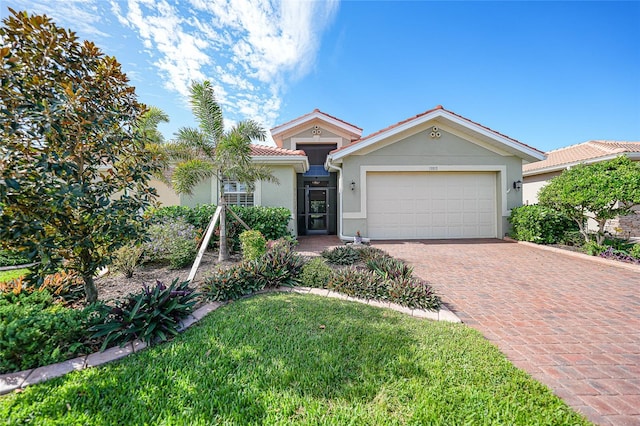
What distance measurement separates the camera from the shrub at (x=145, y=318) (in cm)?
306

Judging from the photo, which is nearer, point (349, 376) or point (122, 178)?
point (349, 376)

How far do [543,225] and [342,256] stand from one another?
878 cm

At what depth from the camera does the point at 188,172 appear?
6602 mm

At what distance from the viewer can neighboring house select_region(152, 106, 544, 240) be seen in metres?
10.7

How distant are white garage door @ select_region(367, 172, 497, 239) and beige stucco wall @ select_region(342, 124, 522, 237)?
1.30 feet

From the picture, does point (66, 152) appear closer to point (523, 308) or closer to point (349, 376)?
point (349, 376)

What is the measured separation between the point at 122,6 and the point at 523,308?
11.5 metres

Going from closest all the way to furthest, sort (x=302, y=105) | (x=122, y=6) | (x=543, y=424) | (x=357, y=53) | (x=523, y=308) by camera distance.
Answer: (x=543, y=424) → (x=523, y=308) → (x=122, y=6) → (x=357, y=53) → (x=302, y=105)

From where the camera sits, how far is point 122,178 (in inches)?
145

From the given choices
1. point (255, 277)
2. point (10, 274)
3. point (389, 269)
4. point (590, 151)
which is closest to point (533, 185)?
point (590, 151)

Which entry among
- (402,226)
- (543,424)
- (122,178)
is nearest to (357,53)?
(402,226)

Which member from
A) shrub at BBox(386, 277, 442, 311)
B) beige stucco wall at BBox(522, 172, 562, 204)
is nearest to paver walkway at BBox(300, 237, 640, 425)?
shrub at BBox(386, 277, 442, 311)

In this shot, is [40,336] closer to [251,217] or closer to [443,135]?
[251,217]

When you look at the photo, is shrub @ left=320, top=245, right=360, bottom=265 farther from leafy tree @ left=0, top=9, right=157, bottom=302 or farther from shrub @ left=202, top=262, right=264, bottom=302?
leafy tree @ left=0, top=9, right=157, bottom=302
